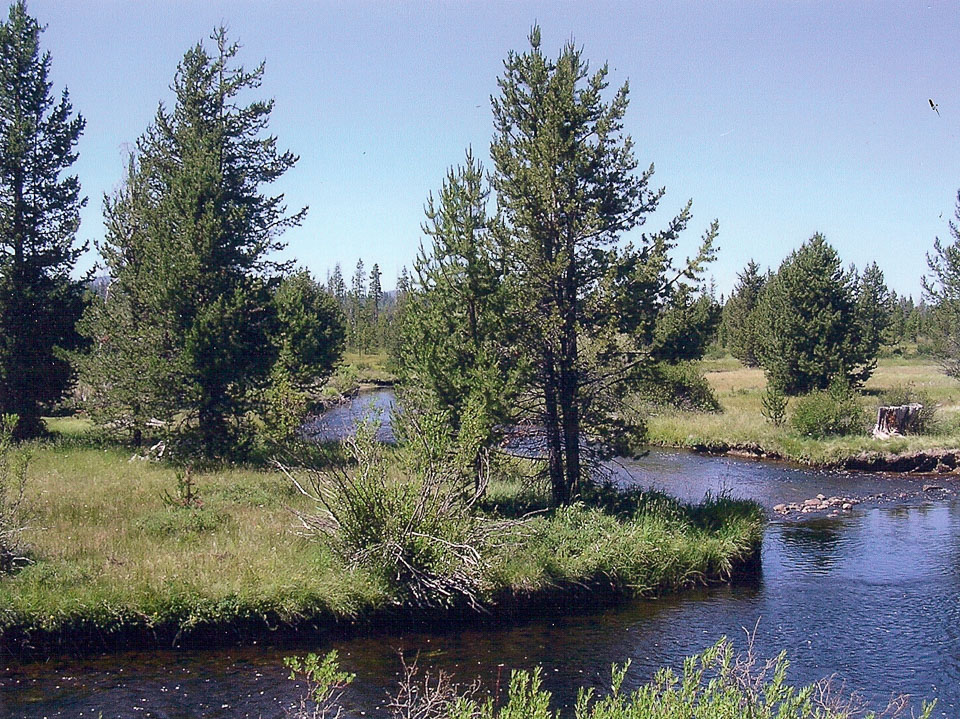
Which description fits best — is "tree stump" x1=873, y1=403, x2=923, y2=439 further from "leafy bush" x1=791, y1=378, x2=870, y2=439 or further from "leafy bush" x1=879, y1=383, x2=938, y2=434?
"leafy bush" x1=791, y1=378, x2=870, y2=439

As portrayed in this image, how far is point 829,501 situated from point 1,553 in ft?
75.0

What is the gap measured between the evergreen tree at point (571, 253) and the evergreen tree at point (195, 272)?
30.2ft

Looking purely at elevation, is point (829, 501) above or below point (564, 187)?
below

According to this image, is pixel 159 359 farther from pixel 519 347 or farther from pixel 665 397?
pixel 665 397

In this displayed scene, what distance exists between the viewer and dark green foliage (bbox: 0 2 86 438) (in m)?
27.0

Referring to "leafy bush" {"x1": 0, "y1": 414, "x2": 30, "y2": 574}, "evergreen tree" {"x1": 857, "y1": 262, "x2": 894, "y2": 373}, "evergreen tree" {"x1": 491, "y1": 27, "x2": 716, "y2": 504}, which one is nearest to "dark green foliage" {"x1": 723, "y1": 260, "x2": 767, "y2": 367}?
"evergreen tree" {"x1": 857, "y1": 262, "x2": 894, "y2": 373}

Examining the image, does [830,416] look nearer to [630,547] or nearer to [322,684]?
[630,547]

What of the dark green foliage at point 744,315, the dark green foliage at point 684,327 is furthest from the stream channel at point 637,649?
the dark green foliage at point 744,315

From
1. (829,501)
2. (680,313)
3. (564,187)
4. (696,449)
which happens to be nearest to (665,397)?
(680,313)

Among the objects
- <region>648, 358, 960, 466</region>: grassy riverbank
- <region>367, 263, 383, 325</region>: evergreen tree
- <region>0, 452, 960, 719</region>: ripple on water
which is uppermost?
<region>367, 263, 383, 325</region>: evergreen tree

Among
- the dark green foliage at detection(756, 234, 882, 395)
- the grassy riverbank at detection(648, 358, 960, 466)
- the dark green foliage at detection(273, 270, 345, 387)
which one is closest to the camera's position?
the dark green foliage at detection(273, 270, 345, 387)

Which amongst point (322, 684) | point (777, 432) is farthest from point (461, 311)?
point (777, 432)

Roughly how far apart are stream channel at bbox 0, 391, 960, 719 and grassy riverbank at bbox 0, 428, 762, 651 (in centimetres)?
58

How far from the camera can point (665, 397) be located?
21000mm
